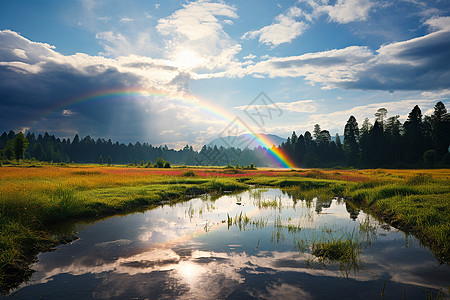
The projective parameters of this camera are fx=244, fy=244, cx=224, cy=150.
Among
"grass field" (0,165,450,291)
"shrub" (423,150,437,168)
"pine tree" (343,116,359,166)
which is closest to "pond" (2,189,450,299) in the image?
"grass field" (0,165,450,291)

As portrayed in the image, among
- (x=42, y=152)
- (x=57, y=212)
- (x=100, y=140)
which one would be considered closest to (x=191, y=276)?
(x=57, y=212)

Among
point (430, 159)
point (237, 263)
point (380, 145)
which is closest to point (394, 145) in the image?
point (380, 145)

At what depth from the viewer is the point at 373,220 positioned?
651 inches

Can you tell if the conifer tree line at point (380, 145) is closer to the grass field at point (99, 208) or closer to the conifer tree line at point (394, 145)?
the conifer tree line at point (394, 145)

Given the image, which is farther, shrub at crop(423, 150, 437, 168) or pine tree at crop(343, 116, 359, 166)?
pine tree at crop(343, 116, 359, 166)

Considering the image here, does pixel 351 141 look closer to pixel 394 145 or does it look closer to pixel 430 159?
pixel 394 145

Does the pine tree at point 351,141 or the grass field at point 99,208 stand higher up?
the pine tree at point 351,141

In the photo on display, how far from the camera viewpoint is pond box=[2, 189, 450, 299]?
750cm

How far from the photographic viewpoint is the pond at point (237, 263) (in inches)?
295

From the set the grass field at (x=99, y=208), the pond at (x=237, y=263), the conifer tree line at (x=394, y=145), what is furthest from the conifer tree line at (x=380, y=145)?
the pond at (x=237, y=263)

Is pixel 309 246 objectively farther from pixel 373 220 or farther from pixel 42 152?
pixel 42 152

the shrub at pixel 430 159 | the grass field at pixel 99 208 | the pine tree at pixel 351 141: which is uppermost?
the pine tree at pixel 351 141

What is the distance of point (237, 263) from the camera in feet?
31.3

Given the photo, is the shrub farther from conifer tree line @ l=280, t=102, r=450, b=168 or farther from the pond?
the pond
